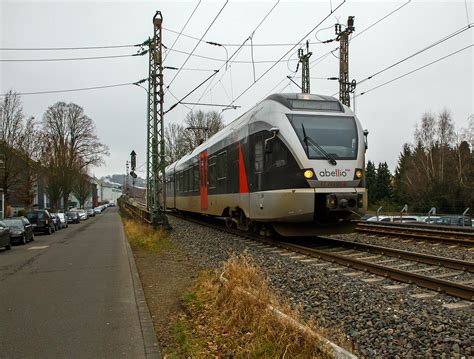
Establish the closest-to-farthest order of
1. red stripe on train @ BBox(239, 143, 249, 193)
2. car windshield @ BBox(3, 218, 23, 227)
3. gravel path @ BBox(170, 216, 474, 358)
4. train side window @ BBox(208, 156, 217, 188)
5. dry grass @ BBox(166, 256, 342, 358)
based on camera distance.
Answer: dry grass @ BBox(166, 256, 342, 358) < gravel path @ BBox(170, 216, 474, 358) < red stripe on train @ BBox(239, 143, 249, 193) < train side window @ BBox(208, 156, 217, 188) < car windshield @ BBox(3, 218, 23, 227)

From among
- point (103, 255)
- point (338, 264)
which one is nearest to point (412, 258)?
point (338, 264)

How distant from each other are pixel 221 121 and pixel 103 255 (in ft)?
146

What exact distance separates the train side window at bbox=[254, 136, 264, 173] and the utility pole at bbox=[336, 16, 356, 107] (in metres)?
12.9

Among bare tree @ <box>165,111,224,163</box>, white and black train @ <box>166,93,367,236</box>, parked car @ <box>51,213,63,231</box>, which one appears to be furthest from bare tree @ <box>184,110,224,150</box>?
white and black train @ <box>166,93,367,236</box>

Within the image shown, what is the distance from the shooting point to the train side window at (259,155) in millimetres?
12198

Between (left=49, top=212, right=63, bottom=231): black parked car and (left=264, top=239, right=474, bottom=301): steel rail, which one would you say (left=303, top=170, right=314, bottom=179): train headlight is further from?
(left=49, top=212, right=63, bottom=231): black parked car

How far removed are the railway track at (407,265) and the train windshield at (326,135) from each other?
231cm

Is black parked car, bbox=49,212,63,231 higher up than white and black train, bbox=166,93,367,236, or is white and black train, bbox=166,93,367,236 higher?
white and black train, bbox=166,93,367,236

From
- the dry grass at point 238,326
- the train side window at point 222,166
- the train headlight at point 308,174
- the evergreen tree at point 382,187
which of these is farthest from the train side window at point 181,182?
the evergreen tree at point 382,187

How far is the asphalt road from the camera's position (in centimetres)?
498

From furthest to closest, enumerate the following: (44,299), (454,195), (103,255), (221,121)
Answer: (221,121), (454,195), (103,255), (44,299)

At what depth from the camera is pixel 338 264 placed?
9.33m

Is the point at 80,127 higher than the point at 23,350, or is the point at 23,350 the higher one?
the point at 80,127

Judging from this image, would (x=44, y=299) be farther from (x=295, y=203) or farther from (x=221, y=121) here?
(x=221, y=121)
